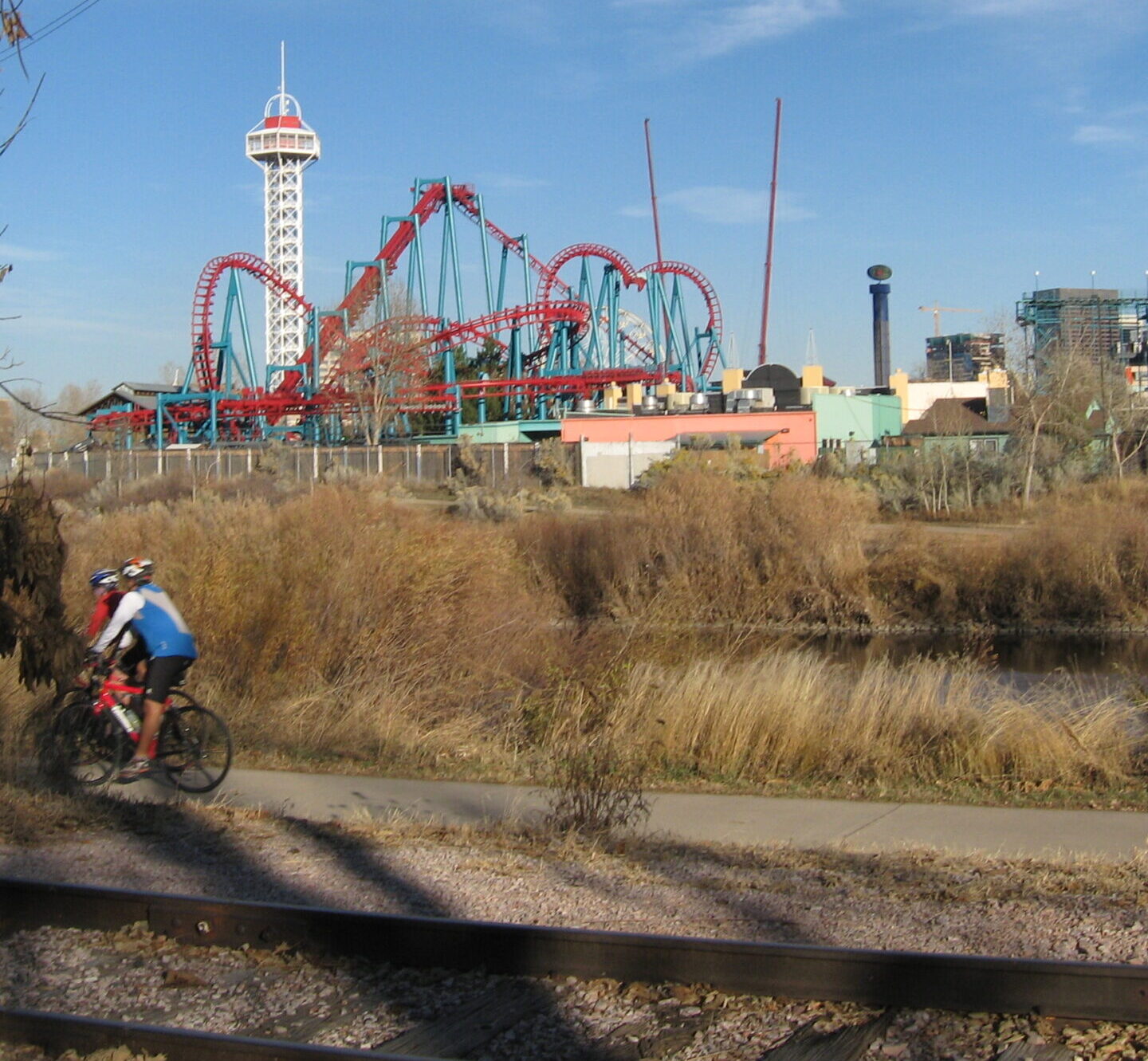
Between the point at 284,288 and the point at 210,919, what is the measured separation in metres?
61.1

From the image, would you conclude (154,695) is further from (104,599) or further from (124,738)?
(104,599)

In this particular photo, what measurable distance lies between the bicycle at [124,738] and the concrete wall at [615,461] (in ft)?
126

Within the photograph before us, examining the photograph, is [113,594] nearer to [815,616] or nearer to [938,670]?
[938,670]

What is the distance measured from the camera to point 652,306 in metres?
76.5

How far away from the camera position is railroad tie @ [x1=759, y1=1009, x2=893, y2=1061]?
4.57 metres

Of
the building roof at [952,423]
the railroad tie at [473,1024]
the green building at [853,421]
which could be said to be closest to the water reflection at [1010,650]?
the railroad tie at [473,1024]

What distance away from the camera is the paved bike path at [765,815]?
8125 millimetres

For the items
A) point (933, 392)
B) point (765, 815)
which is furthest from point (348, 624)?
point (933, 392)

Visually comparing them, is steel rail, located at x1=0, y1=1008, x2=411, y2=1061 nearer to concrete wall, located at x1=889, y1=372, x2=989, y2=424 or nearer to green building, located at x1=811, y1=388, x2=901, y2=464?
green building, located at x1=811, y1=388, x2=901, y2=464

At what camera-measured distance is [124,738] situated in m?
9.80

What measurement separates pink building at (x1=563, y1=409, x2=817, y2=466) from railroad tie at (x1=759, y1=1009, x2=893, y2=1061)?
4661 centimetres

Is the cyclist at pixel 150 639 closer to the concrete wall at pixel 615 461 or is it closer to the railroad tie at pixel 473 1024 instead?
the railroad tie at pixel 473 1024

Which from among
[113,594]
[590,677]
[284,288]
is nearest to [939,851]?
[590,677]

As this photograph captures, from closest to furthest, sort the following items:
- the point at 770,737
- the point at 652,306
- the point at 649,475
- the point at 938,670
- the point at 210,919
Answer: the point at 210,919, the point at 770,737, the point at 938,670, the point at 649,475, the point at 652,306
